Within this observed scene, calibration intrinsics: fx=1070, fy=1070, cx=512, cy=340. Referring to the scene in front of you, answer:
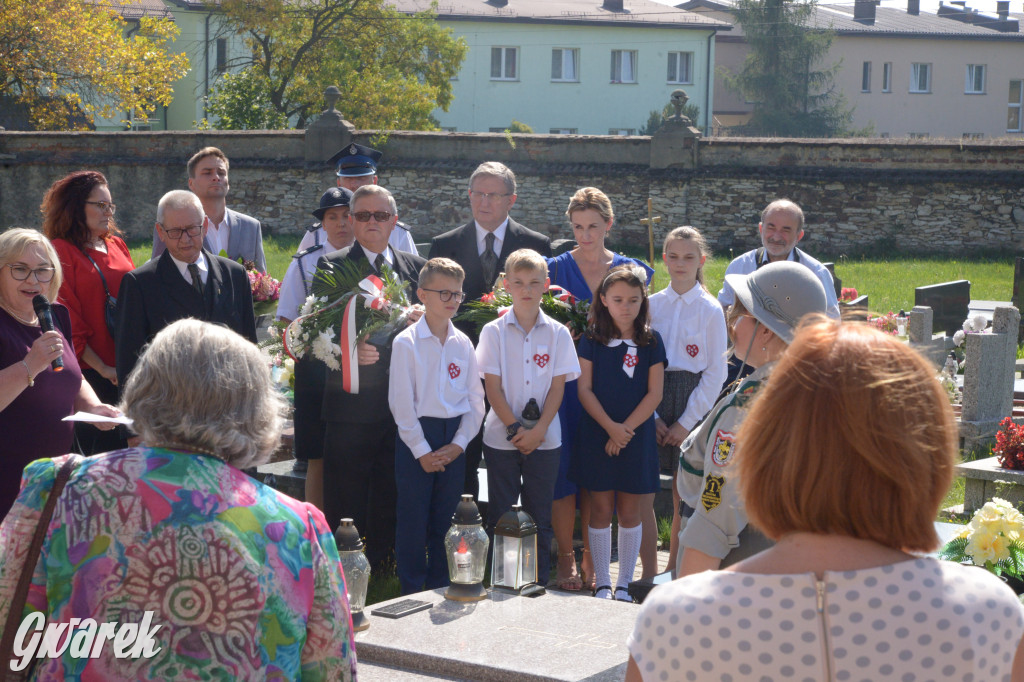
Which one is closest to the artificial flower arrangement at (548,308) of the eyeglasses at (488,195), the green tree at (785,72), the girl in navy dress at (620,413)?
the girl in navy dress at (620,413)

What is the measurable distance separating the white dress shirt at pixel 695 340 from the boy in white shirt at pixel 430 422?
1.31 metres

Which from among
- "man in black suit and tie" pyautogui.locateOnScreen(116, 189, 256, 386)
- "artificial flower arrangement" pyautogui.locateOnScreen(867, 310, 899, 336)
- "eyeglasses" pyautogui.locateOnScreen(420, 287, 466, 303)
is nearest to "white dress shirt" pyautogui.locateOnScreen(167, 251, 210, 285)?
"man in black suit and tie" pyautogui.locateOnScreen(116, 189, 256, 386)

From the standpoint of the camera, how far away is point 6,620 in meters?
2.16

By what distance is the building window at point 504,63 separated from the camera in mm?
48438

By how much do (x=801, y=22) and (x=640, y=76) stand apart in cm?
941

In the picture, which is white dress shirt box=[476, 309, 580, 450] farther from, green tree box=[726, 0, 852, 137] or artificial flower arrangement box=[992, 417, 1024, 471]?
green tree box=[726, 0, 852, 137]

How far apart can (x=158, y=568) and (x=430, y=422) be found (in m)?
3.42

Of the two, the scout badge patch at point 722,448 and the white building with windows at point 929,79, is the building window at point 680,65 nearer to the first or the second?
the white building with windows at point 929,79

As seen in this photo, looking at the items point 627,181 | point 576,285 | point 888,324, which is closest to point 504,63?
point 627,181

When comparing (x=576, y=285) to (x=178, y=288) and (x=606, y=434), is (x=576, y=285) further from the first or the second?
(x=178, y=288)

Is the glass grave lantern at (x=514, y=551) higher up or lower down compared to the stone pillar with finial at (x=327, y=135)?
lower down

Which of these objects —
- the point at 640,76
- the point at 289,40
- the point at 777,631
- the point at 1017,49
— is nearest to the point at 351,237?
the point at 777,631

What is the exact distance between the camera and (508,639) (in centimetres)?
420

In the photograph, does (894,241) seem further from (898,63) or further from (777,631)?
(898,63)
